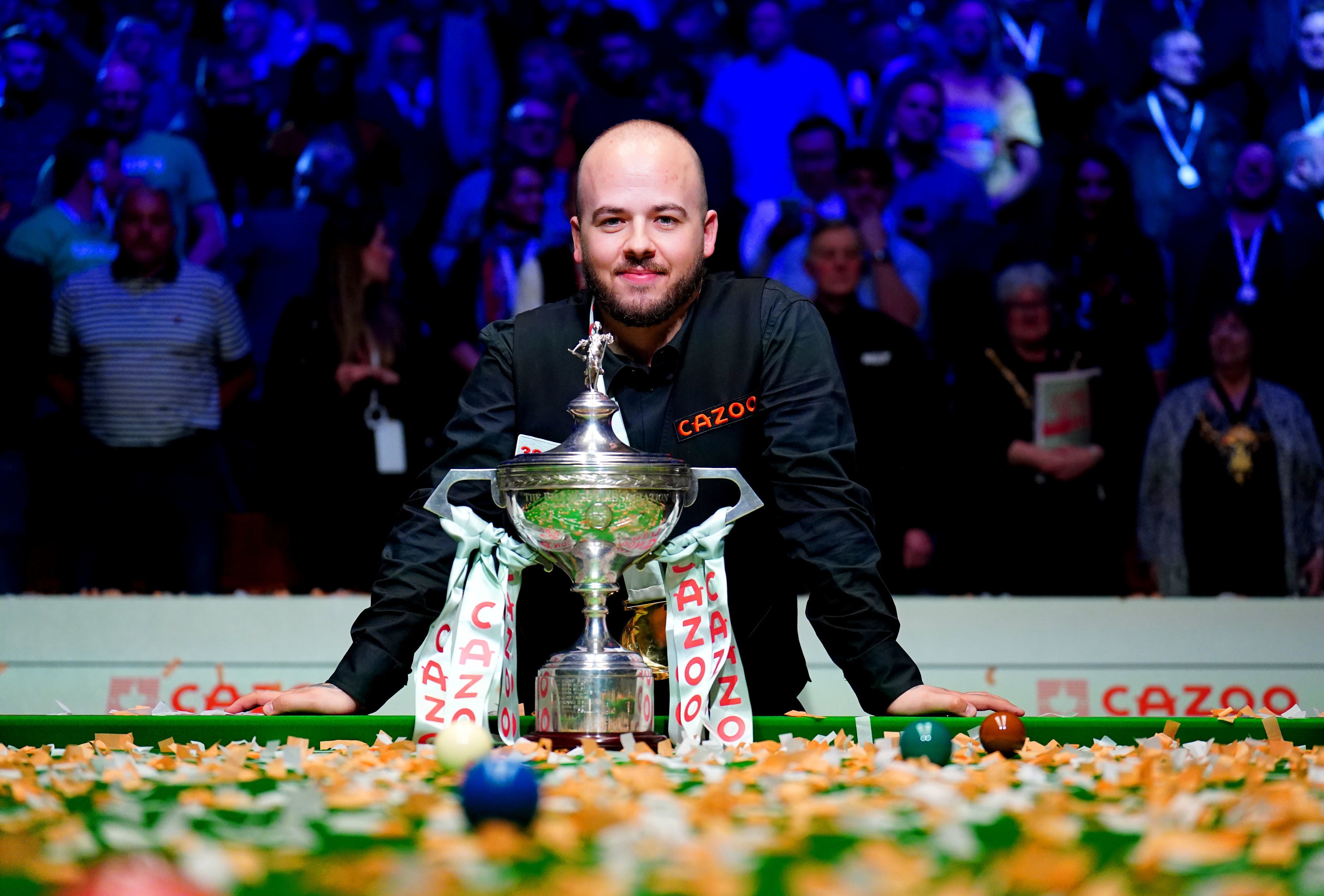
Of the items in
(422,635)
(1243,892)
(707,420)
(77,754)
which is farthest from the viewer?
(707,420)

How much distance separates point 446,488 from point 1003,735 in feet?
2.68

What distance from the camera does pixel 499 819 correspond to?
1063 mm

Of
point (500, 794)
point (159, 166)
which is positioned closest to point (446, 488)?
point (500, 794)

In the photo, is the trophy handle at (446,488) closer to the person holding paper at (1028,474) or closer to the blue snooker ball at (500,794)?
the blue snooker ball at (500,794)

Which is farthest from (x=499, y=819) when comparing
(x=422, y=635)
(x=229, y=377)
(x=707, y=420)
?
(x=229, y=377)

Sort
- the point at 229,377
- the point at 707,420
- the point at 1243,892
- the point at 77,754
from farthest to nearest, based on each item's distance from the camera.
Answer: the point at 229,377, the point at 707,420, the point at 77,754, the point at 1243,892

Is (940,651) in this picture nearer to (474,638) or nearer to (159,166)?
(474,638)

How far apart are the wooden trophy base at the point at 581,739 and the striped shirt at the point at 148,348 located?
15.0 ft

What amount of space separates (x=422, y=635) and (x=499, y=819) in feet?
3.13

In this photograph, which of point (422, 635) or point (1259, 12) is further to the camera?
point (1259, 12)

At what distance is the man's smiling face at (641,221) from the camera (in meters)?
1.96

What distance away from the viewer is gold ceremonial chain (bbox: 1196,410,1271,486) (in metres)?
5.82

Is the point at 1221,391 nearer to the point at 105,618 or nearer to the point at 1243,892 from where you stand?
the point at 105,618

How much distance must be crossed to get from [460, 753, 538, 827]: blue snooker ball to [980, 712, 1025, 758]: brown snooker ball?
72 cm
